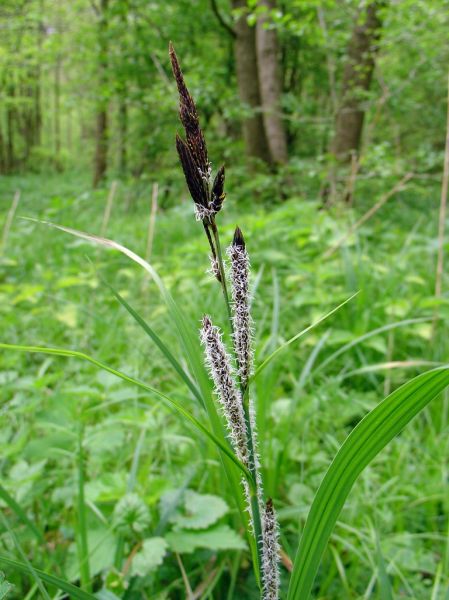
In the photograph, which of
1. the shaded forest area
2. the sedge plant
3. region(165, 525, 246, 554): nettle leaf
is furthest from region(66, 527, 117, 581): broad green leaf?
the shaded forest area

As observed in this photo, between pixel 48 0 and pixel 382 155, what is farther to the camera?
pixel 48 0

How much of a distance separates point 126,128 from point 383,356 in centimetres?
959

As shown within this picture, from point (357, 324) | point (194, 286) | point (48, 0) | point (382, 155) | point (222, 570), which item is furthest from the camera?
point (48, 0)

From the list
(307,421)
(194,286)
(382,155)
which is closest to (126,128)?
(382,155)

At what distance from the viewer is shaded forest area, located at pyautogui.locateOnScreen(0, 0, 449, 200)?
530cm

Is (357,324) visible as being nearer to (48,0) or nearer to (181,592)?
(181,592)

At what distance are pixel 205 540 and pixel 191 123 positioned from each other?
112 cm

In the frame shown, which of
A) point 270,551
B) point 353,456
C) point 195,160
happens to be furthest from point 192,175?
point 270,551

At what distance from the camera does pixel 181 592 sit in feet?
4.26

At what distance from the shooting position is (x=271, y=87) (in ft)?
22.9

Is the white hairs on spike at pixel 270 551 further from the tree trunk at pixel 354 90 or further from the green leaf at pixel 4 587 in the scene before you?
the tree trunk at pixel 354 90

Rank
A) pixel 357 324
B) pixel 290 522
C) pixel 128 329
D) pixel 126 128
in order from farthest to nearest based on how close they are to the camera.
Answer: pixel 126 128
pixel 128 329
pixel 357 324
pixel 290 522

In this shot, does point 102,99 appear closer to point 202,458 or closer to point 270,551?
point 202,458

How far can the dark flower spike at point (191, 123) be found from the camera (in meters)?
0.48
